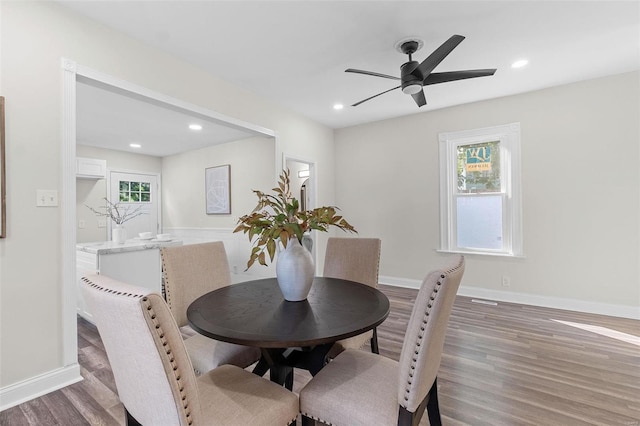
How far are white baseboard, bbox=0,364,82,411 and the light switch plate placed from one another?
1.12 m

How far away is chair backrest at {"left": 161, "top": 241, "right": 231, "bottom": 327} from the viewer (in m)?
1.80

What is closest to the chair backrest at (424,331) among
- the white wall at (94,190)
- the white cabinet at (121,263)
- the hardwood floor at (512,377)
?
the hardwood floor at (512,377)

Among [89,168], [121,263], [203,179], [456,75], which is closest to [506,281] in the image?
[456,75]

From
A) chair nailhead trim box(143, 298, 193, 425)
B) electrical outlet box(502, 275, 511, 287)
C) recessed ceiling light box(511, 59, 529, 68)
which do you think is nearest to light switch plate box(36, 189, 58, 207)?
chair nailhead trim box(143, 298, 193, 425)

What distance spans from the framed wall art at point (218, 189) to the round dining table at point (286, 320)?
3.56 metres

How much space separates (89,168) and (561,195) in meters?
6.61

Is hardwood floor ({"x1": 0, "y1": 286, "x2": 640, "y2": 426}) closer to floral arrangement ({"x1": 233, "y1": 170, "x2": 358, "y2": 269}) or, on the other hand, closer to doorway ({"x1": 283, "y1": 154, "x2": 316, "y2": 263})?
floral arrangement ({"x1": 233, "y1": 170, "x2": 358, "y2": 269})

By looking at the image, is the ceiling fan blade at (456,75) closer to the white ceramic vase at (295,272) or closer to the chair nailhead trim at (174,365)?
the white ceramic vase at (295,272)

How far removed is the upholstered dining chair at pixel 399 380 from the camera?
0.97 m

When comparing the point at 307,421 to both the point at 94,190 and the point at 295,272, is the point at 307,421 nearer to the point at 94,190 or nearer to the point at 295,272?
the point at 295,272

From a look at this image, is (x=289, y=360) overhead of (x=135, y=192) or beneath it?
beneath

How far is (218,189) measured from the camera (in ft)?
17.1

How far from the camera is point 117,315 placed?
80 cm

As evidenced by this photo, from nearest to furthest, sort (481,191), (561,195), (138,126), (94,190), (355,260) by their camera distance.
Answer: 1. (355,260)
2. (561,195)
3. (481,191)
4. (138,126)
5. (94,190)
